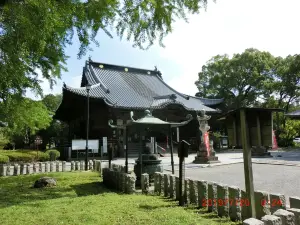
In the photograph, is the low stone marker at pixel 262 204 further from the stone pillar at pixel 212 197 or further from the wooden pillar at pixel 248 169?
the stone pillar at pixel 212 197

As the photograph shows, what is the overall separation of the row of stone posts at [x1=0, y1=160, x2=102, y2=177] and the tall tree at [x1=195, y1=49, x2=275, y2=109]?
96.6 ft

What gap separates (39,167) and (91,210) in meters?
8.79

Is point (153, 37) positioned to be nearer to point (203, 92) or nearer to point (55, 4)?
point (55, 4)

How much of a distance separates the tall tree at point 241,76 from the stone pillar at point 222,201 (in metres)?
33.8

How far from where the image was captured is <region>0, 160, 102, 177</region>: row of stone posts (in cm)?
1251

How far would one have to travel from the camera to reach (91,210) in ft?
18.2

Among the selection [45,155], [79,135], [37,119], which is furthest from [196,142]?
[37,119]

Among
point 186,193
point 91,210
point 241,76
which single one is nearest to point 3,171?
point 91,210

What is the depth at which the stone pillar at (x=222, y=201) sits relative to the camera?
502 cm

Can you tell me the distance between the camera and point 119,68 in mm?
33500

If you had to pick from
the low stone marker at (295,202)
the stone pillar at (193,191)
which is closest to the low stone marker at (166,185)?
the stone pillar at (193,191)

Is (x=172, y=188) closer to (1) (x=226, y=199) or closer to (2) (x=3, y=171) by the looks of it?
(1) (x=226, y=199)

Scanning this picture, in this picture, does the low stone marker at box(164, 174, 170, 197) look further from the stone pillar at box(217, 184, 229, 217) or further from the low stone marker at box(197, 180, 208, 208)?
the stone pillar at box(217, 184, 229, 217)

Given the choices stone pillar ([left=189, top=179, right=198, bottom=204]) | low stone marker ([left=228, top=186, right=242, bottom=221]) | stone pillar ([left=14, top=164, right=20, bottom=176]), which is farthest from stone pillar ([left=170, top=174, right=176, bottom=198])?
stone pillar ([left=14, top=164, right=20, bottom=176])
